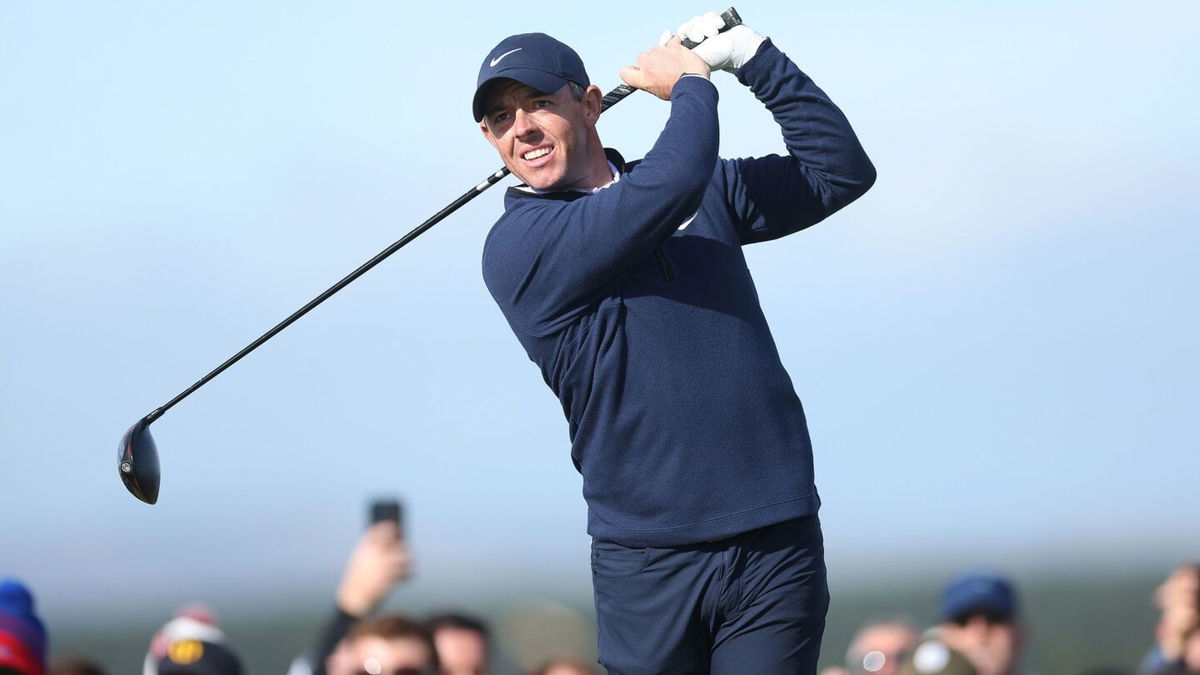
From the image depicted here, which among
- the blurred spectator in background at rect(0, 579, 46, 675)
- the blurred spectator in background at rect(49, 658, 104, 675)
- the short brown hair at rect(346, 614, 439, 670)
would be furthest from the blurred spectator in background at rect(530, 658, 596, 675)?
the blurred spectator in background at rect(0, 579, 46, 675)

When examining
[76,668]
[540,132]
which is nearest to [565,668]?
[76,668]

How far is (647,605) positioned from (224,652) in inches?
90.0

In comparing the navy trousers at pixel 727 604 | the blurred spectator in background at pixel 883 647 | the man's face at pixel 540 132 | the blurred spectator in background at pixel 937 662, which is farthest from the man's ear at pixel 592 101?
the blurred spectator in background at pixel 883 647

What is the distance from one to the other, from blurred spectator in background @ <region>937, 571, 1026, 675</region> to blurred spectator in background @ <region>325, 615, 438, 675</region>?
7.28 feet

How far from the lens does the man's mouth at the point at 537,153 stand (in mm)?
4680

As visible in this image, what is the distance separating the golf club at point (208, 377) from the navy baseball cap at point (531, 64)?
0.22m

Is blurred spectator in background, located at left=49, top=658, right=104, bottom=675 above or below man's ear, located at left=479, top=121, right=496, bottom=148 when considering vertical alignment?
below

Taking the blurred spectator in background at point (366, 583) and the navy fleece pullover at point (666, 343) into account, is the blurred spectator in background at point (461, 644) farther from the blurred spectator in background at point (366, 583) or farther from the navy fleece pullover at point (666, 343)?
the navy fleece pullover at point (666, 343)

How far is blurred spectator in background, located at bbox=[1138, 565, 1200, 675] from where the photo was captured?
7.25 m

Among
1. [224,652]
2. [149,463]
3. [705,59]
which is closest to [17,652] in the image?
[149,463]

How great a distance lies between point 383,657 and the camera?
5.82 metres

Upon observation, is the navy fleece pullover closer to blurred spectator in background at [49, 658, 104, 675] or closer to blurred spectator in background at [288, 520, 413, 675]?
blurred spectator in background at [288, 520, 413, 675]

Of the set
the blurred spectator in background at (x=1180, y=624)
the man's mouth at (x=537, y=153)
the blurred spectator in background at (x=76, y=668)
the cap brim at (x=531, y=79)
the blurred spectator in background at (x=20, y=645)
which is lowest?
the blurred spectator in background at (x=1180, y=624)

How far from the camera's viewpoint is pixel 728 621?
14.8 ft
